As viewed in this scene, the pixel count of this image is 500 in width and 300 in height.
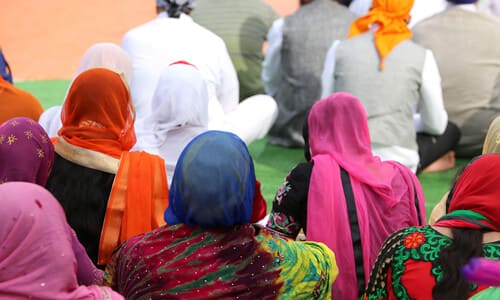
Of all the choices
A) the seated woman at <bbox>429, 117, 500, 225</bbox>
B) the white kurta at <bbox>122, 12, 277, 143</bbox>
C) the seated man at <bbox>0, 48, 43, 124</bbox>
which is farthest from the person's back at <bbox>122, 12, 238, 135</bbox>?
the seated woman at <bbox>429, 117, 500, 225</bbox>

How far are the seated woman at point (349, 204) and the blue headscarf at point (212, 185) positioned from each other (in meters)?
0.63

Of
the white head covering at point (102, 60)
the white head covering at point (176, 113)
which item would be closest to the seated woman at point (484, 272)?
the white head covering at point (176, 113)

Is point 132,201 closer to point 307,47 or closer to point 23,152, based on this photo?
point 23,152

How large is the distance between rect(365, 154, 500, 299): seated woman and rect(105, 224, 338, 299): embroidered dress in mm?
209

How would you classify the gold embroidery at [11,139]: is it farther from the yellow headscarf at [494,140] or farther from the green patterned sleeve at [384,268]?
the yellow headscarf at [494,140]

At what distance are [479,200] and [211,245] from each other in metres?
0.63

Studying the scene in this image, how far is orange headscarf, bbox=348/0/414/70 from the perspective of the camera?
13.1 feet

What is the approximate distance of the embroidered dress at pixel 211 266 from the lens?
1.78 metres

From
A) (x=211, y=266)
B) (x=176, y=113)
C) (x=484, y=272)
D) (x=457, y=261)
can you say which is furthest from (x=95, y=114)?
(x=484, y=272)

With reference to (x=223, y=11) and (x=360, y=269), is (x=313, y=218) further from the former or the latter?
(x=223, y=11)

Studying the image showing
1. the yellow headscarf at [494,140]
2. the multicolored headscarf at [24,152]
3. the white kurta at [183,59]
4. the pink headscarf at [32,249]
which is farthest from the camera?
the white kurta at [183,59]

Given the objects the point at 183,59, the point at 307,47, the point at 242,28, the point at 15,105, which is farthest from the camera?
the point at 242,28

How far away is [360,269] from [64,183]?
94cm

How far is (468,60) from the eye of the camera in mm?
4465
